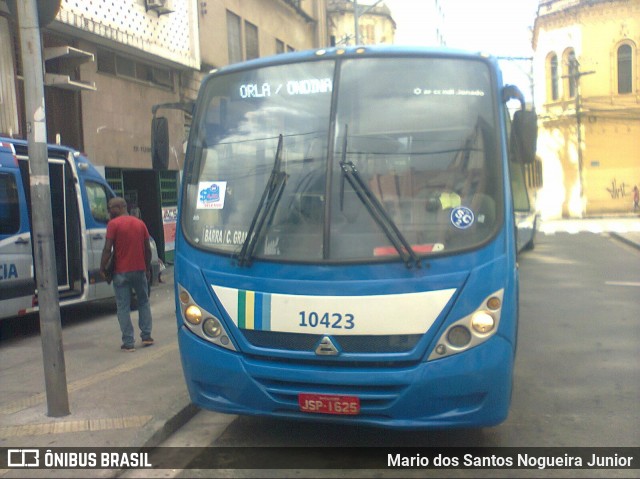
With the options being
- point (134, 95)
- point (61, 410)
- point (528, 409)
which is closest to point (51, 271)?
point (61, 410)

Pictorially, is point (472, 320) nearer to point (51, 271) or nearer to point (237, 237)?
point (237, 237)

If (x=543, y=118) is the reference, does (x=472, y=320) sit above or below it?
below

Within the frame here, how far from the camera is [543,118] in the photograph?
39.4m

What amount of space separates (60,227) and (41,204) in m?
5.54

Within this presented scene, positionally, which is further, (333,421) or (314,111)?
(314,111)

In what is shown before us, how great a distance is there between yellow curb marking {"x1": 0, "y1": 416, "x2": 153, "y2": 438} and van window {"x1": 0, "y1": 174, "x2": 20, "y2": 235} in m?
4.20

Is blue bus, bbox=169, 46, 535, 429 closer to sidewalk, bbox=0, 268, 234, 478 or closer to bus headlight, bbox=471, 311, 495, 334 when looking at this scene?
bus headlight, bbox=471, 311, 495, 334

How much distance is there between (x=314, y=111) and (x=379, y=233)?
3.31ft

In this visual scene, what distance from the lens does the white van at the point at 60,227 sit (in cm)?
885

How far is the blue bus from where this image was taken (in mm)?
4348

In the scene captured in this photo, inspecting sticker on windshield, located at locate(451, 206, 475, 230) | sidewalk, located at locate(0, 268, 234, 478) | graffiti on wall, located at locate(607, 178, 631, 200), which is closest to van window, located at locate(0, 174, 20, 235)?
sidewalk, located at locate(0, 268, 234, 478)

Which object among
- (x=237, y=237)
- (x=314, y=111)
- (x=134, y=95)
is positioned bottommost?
(x=237, y=237)

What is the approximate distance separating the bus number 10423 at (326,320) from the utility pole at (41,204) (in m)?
2.10

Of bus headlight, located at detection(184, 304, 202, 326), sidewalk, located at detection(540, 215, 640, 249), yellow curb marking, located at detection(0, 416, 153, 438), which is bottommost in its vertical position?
sidewalk, located at detection(540, 215, 640, 249)
